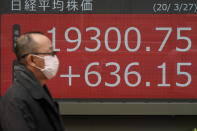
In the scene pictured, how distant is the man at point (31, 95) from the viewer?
2.17m

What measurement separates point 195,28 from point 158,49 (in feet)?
1.85

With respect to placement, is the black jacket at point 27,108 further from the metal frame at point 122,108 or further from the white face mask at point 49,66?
the metal frame at point 122,108

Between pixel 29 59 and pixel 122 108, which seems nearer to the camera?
pixel 29 59

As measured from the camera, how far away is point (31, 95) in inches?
89.1

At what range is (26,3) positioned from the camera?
4895 mm

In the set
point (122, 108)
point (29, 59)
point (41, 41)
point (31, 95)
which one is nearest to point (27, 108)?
point (31, 95)

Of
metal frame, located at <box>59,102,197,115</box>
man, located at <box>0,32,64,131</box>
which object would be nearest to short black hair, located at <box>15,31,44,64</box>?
man, located at <box>0,32,64,131</box>

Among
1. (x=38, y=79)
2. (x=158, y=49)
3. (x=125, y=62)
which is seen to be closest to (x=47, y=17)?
(x=125, y=62)

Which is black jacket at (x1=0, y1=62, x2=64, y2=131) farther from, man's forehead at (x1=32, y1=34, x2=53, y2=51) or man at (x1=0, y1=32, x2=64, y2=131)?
man's forehead at (x1=32, y1=34, x2=53, y2=51)

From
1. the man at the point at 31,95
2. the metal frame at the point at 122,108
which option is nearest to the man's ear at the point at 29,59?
the man at the point at 31,95

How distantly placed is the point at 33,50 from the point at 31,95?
31 centimetres

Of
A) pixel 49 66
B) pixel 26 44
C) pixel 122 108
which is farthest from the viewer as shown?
pixel 122 108

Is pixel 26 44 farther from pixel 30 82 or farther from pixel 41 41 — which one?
pixel 30 82

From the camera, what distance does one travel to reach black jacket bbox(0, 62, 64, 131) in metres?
2.16
